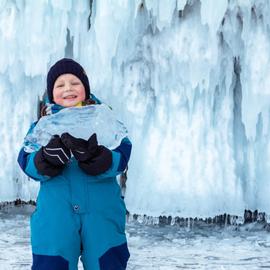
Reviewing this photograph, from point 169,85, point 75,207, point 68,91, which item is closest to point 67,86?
point 68,91

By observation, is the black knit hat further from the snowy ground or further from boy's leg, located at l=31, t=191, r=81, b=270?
the snowy ground

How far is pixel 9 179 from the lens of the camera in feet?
13.9

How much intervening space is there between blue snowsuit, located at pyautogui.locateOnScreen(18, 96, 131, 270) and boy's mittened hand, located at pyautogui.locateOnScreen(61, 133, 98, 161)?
10 centimetres

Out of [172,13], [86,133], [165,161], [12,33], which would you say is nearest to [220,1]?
[172,13]

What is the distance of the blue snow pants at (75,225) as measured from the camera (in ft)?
6.17

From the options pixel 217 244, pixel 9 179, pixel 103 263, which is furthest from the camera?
pixel 9 179

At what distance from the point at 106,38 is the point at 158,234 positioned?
56.9 inches

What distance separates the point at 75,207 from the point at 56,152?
0.70 ft

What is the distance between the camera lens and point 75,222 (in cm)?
190

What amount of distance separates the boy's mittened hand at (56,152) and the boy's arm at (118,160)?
0.15m

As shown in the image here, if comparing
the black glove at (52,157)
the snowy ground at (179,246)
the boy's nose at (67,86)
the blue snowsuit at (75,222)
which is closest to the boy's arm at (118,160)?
the blue snowsuit at (75,222)

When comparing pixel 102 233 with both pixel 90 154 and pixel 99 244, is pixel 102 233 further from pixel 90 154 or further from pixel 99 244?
pixel 90 154

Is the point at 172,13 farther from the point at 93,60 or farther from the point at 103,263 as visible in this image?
the point at 103,263

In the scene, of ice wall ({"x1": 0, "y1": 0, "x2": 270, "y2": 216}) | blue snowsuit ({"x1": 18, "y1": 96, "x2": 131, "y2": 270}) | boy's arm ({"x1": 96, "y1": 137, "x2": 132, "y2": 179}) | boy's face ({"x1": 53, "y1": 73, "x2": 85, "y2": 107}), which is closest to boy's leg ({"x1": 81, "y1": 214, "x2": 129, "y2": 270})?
blue snowsuit ({"x1": 18, "y1": 96, "x2": 131, "y2": 270})
